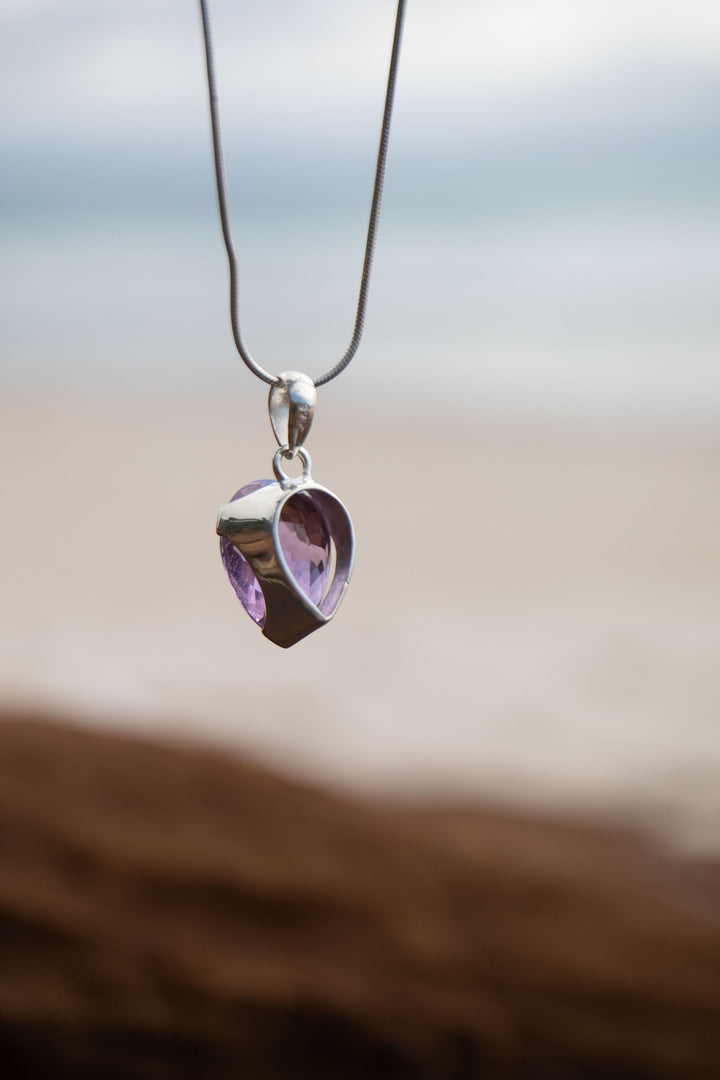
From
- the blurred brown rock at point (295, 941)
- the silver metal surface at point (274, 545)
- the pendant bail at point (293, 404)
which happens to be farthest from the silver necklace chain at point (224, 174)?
the blurred brown rock at point (295, 941)

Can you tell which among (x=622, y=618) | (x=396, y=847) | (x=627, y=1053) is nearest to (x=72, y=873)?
(x=396, y=847)

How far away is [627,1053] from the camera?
151 centimetres

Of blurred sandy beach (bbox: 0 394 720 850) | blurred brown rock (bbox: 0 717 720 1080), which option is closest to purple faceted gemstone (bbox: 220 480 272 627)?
blurred brown rock (bbox: 0 717 720 1080)

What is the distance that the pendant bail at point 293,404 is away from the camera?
109 centimetres

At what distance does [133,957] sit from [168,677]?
204 cm

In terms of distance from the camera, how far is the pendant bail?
109cm

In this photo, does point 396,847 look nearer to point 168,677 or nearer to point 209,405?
point 168,677

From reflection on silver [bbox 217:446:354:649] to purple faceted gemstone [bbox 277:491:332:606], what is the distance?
0.03 feet

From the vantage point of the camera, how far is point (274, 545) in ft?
3.34

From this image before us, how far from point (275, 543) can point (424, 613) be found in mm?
3130

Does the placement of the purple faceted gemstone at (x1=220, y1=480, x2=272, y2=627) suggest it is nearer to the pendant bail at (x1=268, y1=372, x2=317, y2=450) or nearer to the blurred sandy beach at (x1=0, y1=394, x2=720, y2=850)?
the pendant bail at (x1=268, y1=372, x2=317, y2=450)

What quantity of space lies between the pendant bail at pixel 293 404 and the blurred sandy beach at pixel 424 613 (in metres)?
1.22

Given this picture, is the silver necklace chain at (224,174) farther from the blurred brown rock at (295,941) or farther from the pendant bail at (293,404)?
the blurred brown rock at (295,941)

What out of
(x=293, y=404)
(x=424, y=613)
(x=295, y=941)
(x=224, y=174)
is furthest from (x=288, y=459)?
(x=424, y=613)
